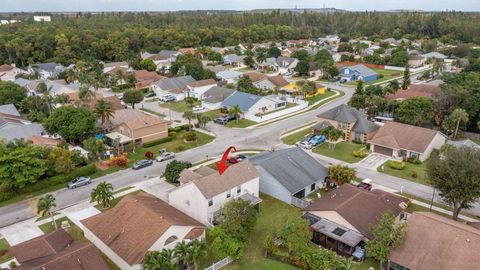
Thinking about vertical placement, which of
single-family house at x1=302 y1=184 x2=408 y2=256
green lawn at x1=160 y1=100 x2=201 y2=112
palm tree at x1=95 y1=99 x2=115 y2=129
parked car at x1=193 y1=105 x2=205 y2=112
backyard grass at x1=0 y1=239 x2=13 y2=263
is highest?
palm tree at x1=95 y1=99 x2=115 y2=129

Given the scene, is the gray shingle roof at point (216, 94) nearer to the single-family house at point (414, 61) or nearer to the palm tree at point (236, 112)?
the palm tree at point (236, 112)

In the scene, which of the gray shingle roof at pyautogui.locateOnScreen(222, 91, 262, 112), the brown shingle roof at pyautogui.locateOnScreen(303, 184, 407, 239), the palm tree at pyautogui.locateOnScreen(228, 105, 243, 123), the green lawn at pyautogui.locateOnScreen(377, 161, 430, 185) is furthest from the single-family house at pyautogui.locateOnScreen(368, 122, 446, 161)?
the gray shingle roof at pyautogui.locateOnScreen(222, 91, 262, 112)

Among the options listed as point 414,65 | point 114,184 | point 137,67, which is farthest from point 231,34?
point 114,184

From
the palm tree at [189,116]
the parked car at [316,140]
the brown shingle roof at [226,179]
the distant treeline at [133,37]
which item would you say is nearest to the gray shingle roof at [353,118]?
the parked car at [316,140]

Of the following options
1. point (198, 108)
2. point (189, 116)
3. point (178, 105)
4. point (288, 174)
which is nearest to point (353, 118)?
point (288, 174)

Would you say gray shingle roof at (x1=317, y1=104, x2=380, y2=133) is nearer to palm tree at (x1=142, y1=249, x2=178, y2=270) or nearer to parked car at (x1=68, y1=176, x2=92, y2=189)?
parked car at (x1=68, y1=176, x2=92, y2=189)

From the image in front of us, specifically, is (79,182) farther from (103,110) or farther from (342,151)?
(342,151)

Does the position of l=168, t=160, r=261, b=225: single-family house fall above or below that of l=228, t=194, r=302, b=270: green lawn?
above
